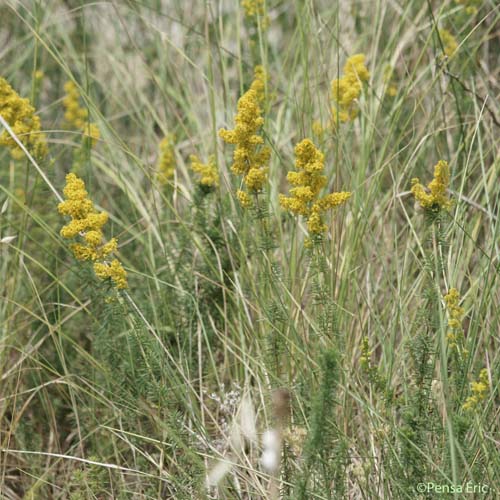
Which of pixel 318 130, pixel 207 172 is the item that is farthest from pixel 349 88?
pixel 207 172

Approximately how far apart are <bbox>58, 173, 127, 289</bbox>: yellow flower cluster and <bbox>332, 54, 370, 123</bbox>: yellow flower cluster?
745 mm

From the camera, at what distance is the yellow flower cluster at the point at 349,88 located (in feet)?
7.21

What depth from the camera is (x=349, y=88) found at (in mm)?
2215

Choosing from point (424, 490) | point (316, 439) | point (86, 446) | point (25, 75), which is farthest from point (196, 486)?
point (25, 75)

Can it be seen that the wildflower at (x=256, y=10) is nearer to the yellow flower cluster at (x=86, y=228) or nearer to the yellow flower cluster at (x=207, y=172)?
the yellow flower cluster at (x=207, y=172)

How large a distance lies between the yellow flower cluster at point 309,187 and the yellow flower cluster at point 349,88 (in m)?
0.50

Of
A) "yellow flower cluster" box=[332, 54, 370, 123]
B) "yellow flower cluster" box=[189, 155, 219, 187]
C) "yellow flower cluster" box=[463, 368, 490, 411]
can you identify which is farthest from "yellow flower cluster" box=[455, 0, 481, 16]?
"yellow flower cluster" box=[463, 368, 490, 411]

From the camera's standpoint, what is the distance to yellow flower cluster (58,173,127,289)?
175cm

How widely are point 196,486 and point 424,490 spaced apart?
483 millimetres

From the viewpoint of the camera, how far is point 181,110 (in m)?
3.36

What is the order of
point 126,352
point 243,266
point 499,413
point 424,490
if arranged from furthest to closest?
point 243,266
point 126,352
point 499,413
point 424,490

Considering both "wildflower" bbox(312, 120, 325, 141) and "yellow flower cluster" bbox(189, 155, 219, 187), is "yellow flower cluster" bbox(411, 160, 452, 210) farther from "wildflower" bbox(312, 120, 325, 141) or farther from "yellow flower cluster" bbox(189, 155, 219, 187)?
"yellow flower cluster" bbox(189, 155, 219, 187)

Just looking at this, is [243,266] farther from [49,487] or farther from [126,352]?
[49,487]

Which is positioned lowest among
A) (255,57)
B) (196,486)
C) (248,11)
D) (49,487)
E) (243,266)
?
(49,487)
